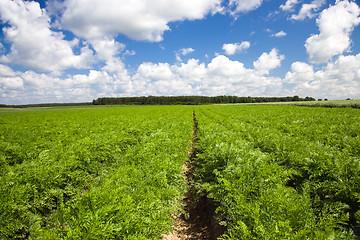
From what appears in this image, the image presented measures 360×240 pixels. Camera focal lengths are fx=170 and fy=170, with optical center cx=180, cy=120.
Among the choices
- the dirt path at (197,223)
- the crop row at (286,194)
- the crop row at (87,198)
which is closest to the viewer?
the crop row at (286,194)

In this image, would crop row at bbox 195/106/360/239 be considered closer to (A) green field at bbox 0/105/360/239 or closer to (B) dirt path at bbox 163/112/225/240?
(A) green field at bbox 0/105/360/239

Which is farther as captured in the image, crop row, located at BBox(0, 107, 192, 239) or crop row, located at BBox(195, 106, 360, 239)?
crop row, located at BBox(0, 107, 192, 239)

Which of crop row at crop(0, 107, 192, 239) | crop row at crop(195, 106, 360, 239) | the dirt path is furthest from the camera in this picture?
the dirt path

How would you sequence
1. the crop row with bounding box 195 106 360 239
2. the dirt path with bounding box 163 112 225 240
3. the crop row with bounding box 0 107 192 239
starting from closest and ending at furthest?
the crop row with bounding box 195 106 360 239, the crop row with bounding box 0 107 192 239, the dirt path with bounding box 163 112 225 240

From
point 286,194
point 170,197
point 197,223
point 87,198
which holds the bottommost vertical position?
point 197,223

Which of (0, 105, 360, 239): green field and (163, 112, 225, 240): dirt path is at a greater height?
(0, 105, 360, 239): green field

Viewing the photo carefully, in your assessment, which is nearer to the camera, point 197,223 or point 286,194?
point 286,194

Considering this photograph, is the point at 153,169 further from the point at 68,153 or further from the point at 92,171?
the point at 68,153

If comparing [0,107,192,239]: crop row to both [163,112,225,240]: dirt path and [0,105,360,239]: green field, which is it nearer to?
[0,105,360,239]: green field

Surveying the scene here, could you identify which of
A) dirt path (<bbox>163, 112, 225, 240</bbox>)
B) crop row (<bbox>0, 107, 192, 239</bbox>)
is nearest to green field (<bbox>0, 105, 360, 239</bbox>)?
crop row (<bbox>0, 107, 192, 239</bbox>)

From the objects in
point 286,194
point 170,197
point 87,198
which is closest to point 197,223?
point 170,197

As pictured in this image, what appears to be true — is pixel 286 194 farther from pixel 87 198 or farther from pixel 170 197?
pixel 87 198

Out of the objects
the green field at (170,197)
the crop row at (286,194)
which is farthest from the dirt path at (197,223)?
the crop row at (286,194)

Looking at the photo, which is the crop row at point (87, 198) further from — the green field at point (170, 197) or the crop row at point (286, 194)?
the crop row at point (286, 194)
